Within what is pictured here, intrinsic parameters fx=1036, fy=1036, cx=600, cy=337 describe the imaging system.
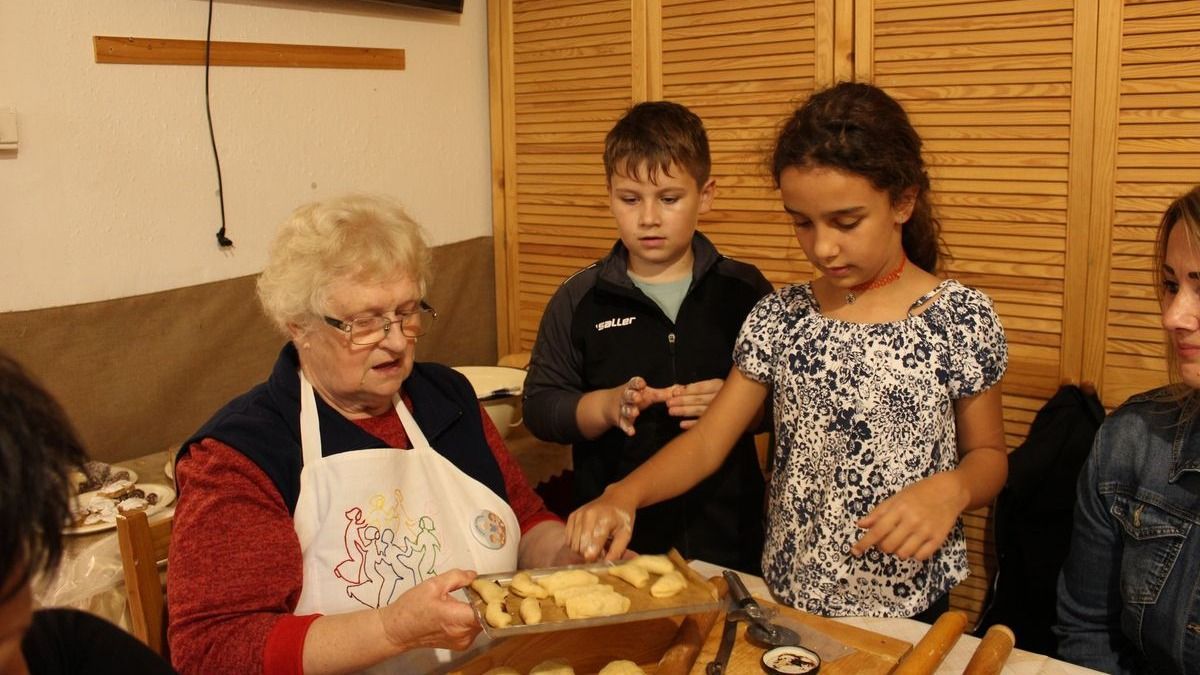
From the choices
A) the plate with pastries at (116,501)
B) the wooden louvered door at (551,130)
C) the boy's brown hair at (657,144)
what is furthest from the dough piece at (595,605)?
the wooden louvered door at (551,130)

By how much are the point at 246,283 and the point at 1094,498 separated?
210 centimetres

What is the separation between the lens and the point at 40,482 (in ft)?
2.45

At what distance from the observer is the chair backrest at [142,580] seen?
4.84 ft

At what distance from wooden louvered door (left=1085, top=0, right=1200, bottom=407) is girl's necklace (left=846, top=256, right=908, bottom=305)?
1.04 metres

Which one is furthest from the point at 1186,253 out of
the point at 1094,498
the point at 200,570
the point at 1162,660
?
the point at 200,570

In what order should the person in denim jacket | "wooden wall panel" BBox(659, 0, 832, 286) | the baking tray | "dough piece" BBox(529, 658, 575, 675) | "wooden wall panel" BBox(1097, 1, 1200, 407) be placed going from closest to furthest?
the baking tray → "dough piece" BBox(529, 658, 575, 675) → the person in denim jacket → "wooden wall panel" BBox(1097, 1, 1200, 407) → "wooden wall panel" BBox(659, 0, 832, 286)

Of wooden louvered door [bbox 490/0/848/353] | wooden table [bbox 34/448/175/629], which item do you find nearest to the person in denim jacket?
wooden louvered door [bbox 490/0/848/353]

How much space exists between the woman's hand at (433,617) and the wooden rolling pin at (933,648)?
1.72ft

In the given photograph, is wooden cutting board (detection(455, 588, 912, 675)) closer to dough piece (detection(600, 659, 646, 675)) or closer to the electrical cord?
dough piece (detection(600, 659, 646, 675))

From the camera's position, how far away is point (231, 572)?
1343mm

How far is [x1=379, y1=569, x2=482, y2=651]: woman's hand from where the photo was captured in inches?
49.6

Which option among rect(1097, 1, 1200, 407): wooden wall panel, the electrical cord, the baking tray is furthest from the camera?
the electrical cord

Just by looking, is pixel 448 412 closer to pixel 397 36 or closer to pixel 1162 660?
pixel 1162 660

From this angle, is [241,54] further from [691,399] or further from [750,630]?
[750,630]
